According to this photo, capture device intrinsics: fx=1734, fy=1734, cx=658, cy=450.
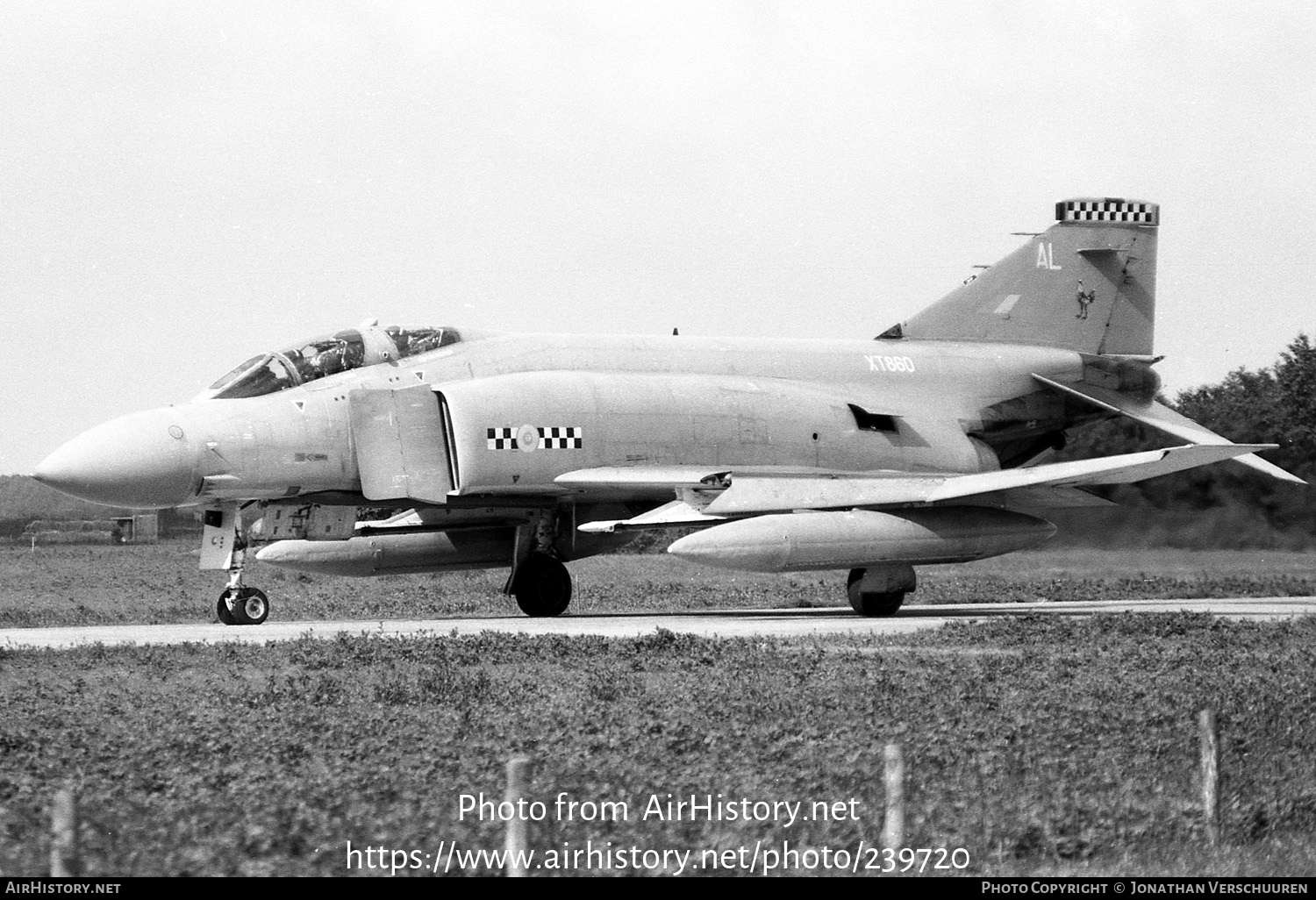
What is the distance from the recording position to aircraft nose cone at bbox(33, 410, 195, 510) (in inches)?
754

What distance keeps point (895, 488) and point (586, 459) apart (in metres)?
3.99

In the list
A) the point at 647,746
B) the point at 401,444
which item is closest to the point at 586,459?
the point at 401,444

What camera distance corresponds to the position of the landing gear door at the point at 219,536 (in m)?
20.5

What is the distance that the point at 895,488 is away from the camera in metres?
22.3

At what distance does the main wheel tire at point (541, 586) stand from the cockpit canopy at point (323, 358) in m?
3.23

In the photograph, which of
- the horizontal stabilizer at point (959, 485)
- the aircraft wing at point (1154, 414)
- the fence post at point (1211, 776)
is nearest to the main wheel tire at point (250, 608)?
the horizontal stabilizer at point (959, 485)

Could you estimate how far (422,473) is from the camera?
2120cm

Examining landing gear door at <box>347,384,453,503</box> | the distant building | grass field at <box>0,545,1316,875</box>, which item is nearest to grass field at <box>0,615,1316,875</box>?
grass field at <box>0,545,1316,875</box>

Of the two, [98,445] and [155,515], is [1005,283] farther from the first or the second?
[155,515]

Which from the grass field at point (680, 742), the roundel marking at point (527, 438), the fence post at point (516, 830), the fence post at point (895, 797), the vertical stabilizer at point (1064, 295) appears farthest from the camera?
the vertical stabilizer at point (1064, 295)

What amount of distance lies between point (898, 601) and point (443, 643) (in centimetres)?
803

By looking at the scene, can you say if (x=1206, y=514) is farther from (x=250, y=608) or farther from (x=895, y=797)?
(x=895, y=797)

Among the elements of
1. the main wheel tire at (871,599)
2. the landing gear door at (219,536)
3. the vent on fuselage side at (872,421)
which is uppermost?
the vent on fuselage side at (872,421)

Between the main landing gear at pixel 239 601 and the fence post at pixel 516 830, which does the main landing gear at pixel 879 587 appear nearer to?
the main landing gear at pixel 239 601
